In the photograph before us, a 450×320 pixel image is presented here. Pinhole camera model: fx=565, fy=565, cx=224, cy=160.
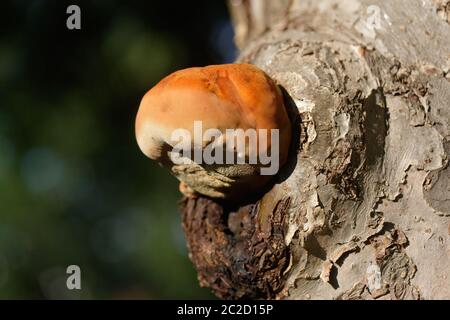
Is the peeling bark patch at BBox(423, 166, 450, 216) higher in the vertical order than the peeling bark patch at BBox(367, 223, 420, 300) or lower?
higher

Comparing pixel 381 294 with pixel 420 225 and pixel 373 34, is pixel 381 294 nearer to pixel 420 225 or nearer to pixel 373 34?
pixel 420 225

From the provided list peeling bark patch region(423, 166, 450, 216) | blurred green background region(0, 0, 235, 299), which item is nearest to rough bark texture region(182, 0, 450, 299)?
peeling bark patch region(423, 166, 450, 216)

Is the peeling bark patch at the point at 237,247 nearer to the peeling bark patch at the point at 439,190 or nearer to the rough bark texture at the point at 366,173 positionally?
the rough bark texture at the point at 366,173

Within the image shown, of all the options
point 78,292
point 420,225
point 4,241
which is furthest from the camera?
point 4,241

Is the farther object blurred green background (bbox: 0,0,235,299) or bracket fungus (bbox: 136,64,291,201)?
blurred green background (bbox: 0,0,235,299)

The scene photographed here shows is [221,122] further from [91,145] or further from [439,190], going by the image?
[91,145]

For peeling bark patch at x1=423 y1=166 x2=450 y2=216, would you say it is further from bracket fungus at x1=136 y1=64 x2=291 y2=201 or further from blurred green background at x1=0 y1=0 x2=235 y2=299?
blurred green background at x1=0 y1=0 x2=235 y2=299

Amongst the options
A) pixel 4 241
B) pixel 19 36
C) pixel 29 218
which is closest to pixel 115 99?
pixel 19 36

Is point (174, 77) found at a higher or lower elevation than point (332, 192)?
higher
